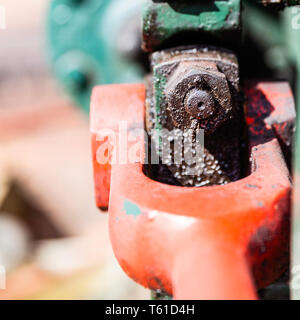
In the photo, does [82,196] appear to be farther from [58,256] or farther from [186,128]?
[186,128]

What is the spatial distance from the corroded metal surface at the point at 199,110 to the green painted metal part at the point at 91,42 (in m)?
0.42

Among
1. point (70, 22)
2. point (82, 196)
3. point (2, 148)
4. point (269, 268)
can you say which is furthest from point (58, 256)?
point (269, 268)

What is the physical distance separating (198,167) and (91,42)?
1.95 feet

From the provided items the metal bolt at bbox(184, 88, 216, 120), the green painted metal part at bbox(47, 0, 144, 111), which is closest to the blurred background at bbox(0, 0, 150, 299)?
the green painted metal part at bbox(47, 0, 144, 111)

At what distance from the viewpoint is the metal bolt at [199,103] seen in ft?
1.53

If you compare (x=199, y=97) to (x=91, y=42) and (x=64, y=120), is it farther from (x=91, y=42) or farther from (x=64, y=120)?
(x=64, y=120)

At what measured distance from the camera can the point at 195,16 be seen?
1.87 ft

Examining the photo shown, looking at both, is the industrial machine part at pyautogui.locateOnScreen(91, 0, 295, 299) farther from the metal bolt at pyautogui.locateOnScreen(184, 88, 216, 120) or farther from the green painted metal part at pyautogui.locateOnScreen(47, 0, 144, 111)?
the green painted metal part at pyautogui.locateOnScreen(47, 0, 144, 111)

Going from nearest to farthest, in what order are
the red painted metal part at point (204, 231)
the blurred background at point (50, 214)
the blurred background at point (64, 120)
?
the red painted metal part at point (204, 231)
the blurred background at point (64, 120)
the blurred background at point (50, 214)

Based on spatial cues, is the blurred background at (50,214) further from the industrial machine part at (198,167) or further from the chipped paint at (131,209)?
the chipped paint at (131,209)

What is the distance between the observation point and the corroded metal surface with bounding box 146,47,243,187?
473 millimetres

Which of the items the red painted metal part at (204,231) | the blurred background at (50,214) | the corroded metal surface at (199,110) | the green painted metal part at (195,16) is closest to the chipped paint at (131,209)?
the red painted metal part at (204,231)

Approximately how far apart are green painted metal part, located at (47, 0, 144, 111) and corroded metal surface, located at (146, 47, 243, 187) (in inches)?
16.4

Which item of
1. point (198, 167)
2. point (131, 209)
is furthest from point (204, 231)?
point (198, 167)
